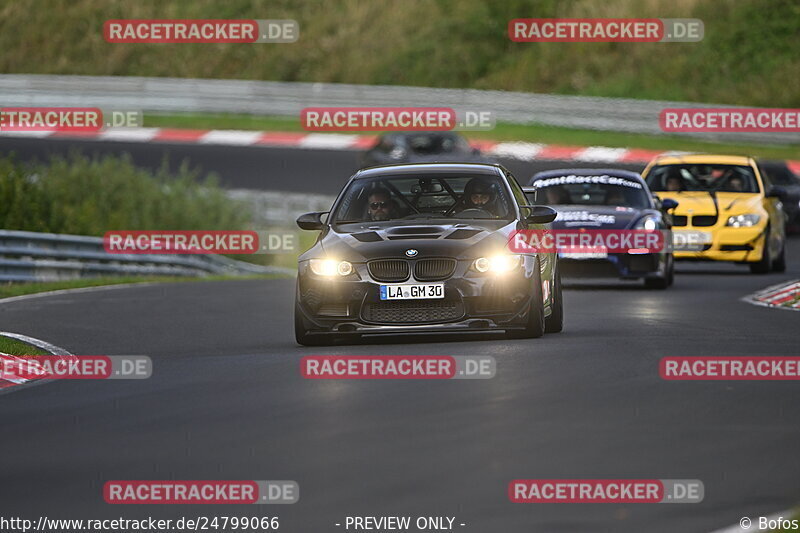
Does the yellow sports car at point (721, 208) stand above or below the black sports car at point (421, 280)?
above

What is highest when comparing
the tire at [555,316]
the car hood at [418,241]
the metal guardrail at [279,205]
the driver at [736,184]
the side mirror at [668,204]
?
the metal guardrail at [279,205]

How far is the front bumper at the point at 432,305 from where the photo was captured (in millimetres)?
12938

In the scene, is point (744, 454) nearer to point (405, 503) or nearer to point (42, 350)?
point (405, 503)

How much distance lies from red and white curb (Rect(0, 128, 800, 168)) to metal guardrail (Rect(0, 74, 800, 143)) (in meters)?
1.15

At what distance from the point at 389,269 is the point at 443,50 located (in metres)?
38.2

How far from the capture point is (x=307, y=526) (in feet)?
22.9

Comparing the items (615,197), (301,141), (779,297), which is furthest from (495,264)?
(301,141)

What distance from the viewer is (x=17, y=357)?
13.3m

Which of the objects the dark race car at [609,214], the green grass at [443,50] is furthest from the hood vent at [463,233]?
the green grass at [443,50]

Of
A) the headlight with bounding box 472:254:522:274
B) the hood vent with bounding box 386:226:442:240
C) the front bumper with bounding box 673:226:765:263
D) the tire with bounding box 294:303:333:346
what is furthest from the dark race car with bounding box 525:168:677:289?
the headlight with bounding box 472:254:522:274

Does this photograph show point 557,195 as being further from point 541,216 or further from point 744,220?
point 541,216

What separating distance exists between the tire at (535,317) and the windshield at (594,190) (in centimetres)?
689

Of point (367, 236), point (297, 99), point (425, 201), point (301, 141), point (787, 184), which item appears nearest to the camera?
point (367, 236)

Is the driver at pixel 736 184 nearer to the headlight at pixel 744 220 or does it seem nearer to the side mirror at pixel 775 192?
the side mirror at pixel 775 192
